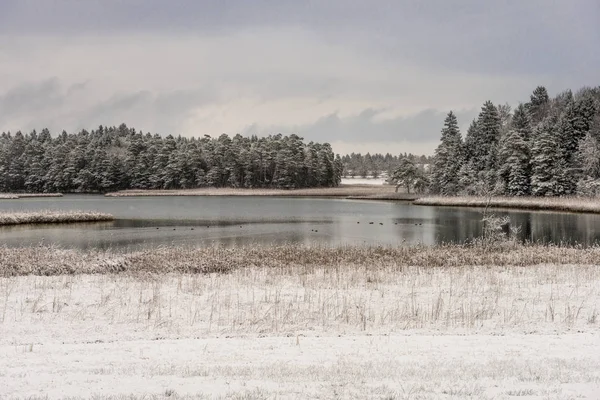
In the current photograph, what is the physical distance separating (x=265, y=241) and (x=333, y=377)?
2260 cm

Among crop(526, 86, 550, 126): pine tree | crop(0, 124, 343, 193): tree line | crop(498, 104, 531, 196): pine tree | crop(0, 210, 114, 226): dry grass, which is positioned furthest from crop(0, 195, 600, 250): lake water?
crop(0, 124, 343, 193): tree line

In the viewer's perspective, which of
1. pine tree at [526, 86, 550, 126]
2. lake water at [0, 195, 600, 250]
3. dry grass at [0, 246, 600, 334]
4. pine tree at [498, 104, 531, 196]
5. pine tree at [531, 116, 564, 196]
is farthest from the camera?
pine tree at [526, 86, 550, 126]

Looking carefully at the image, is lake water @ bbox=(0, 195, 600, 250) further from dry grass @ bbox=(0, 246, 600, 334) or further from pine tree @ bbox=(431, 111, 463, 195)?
pine tree @ bbox=(431, 111, 463, 195)

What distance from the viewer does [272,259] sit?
20.1m

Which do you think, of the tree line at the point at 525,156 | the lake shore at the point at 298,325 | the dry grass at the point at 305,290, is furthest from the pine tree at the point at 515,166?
the lake shore at the point at 298,325

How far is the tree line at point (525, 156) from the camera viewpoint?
66.2m

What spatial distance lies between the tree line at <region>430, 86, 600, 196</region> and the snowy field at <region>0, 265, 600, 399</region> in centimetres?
4820

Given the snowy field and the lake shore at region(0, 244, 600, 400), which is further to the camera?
the lake shore at region(0, 244, 600, 400)

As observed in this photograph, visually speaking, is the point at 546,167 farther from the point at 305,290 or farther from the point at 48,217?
the point at 305,290

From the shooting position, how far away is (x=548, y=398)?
6.34 metres

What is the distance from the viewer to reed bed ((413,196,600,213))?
175 ft

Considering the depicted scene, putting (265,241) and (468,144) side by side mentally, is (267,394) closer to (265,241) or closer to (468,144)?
(265,241)

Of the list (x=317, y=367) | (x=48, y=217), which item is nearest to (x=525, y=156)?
(x=48, y=217)

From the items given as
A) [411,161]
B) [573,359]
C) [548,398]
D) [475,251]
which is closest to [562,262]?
[475,251]
